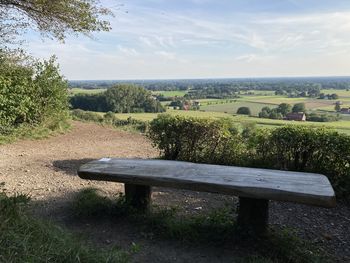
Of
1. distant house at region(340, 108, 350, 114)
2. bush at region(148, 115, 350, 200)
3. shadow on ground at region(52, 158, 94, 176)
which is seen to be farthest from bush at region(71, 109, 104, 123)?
distant house at region(340, 108, 350, 114)

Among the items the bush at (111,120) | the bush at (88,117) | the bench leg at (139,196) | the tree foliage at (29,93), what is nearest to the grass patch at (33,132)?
the tree foliage at (29,93)

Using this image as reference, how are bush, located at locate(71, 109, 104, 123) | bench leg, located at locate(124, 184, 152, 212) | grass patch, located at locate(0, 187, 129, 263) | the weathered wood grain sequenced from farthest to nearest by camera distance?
bush, located at locate(71, 109, 104, 123), bench leg, located at locate(124, 184, 152, 212), the weathered wood grain, grass patch, located at locate(0, 187, 129, 263)

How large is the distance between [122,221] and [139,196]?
0.35m

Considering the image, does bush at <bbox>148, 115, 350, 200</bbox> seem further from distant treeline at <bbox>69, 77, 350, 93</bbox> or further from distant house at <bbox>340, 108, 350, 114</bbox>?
distant treeline at <bbox>69, 77, 350, 93</bbox>

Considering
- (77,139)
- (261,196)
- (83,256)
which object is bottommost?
(77,139)

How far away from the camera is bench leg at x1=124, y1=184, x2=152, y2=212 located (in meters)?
4.43

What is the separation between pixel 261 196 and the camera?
3.29 metres

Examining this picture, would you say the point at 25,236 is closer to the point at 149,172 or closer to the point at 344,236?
the point at 149,172

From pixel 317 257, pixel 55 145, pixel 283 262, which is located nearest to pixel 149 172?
pixel 283 262

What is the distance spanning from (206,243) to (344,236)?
167 cm

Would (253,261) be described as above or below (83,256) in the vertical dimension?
below

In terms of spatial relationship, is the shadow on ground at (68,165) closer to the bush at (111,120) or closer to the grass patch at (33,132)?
the grass patch at (33,132)

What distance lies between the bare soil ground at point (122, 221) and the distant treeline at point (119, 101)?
1367cm

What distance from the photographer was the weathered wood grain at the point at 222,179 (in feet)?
10.5
